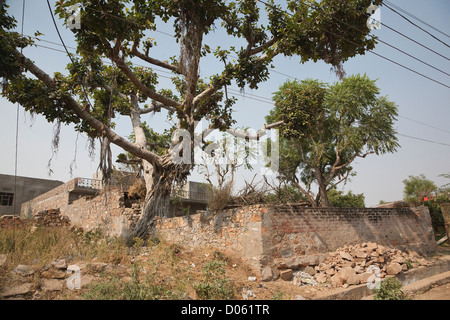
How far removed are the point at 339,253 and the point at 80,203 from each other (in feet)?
41.0

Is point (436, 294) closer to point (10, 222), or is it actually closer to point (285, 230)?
point (285, 230)

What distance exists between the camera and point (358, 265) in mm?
6910

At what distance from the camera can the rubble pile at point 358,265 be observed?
6459 mm

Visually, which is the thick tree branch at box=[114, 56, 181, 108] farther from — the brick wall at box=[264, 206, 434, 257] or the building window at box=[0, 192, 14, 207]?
the building window at box=[0, 192, 14, 207]

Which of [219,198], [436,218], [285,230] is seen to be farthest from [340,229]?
[436,218]

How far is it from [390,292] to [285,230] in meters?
2.39

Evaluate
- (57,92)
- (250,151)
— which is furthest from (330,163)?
(57,92)

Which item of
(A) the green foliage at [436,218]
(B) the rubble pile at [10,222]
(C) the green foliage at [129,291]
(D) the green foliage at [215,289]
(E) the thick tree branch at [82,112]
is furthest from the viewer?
(A) the green foliage at [436,218]

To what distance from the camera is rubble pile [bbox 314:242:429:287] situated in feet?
21.2

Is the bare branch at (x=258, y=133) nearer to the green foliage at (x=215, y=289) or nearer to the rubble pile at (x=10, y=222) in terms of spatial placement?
the green foliage at (x=215, y=289)

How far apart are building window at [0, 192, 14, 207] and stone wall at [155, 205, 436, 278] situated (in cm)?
1952

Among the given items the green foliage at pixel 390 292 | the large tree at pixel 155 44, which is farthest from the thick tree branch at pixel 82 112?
the green foliage at pixel 390 292

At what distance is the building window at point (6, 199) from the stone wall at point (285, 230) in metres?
19.5
